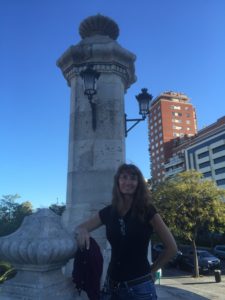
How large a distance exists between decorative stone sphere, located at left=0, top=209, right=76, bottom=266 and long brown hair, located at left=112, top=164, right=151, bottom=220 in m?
0.58

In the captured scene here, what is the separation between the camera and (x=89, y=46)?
6520 mm

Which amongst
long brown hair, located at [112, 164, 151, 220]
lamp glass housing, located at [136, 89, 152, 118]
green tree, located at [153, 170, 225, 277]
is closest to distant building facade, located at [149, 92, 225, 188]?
green tree, located at [153, 170, 225, 277]

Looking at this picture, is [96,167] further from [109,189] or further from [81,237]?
[81,237]

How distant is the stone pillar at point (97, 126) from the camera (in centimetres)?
593

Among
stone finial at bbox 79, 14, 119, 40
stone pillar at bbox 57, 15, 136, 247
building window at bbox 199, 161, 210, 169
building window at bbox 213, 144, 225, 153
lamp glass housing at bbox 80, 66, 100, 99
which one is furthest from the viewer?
building window at bbox 199, 161, 210, 169

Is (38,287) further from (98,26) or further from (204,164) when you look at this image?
(204,164)

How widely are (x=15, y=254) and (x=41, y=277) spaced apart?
22 cm

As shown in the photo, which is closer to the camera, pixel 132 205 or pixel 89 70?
pixel 132 205

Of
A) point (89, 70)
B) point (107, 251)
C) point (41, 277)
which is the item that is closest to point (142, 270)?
point (41, 277)

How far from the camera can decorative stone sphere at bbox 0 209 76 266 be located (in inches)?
69.6

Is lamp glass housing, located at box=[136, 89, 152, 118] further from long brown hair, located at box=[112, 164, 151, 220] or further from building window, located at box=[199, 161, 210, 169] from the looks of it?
building window, located at box=[199, 161, 210, 169]

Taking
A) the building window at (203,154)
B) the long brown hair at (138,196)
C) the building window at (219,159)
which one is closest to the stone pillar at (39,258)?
the long brown hair at (138,196)

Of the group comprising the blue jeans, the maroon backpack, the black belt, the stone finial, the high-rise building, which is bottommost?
the blue jeans

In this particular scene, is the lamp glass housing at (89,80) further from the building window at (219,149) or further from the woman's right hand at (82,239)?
the building window at (219,149)
